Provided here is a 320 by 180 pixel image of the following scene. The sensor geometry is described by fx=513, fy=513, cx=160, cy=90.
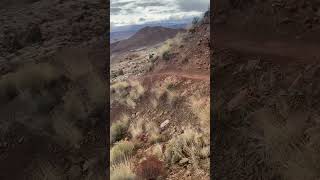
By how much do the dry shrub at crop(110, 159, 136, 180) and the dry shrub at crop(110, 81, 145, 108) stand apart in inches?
126

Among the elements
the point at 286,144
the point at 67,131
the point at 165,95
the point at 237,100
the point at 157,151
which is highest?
the point at 237,100

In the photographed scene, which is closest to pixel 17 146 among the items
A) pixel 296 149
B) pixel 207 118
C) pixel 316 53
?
pixel 207 118

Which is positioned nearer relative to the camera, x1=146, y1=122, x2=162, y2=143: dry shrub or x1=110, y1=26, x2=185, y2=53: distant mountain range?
x1=146, y1=122, x2=162, y2=143: dry shrub

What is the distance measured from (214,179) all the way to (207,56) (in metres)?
5.74

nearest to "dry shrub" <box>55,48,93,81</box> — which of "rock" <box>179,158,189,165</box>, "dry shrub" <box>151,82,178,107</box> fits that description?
"dry shrub" <box>151,82,178,107</box>

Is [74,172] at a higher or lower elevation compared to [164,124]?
lower

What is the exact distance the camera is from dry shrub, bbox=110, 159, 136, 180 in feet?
24.7

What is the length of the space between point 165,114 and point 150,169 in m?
2.39

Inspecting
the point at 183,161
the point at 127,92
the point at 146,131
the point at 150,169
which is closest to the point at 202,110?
the point at 146,131

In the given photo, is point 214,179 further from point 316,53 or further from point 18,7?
point 18,7

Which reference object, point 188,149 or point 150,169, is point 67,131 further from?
point 188,149

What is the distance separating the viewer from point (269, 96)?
875 centimetres

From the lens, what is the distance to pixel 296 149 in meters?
6.97

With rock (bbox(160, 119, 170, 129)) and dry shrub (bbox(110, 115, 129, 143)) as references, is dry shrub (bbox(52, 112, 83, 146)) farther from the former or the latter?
rock (bbox(160, 119, 170, 129))
